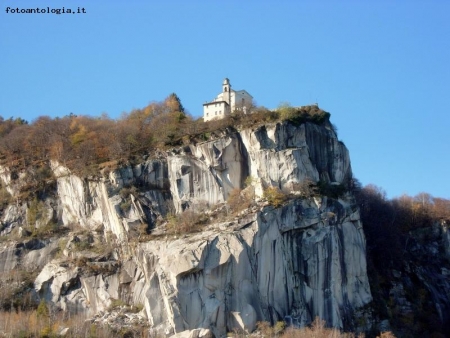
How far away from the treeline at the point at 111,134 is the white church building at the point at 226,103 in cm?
155

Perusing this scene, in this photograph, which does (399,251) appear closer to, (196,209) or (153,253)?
(196,209)

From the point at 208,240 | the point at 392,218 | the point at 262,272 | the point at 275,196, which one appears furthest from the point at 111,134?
the point at 392,218

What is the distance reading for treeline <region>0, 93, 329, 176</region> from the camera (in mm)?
57656

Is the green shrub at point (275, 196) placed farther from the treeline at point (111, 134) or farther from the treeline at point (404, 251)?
the treeline at point (404, 251)

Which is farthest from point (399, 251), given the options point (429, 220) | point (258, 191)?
point (258, 191)

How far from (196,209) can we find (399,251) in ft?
61.1

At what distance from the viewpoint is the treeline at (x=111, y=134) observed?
5766cm

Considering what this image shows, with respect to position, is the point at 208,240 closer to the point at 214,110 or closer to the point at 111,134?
the point at 111,134

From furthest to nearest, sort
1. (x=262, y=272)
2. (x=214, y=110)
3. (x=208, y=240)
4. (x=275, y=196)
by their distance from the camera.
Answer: (x=214, y=110)
(x=275, y=196)
(x=208, y=240)
(x=262, y=272)

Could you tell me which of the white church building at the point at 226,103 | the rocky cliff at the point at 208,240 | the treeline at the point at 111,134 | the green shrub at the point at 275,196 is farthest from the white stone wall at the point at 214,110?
the green shrub at the point at 275,196

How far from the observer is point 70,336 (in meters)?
45.3

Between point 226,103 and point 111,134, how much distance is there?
32.4 feet

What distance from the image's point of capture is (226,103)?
63.7 metres

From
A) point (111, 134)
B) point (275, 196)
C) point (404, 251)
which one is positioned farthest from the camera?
point (404, 251)
